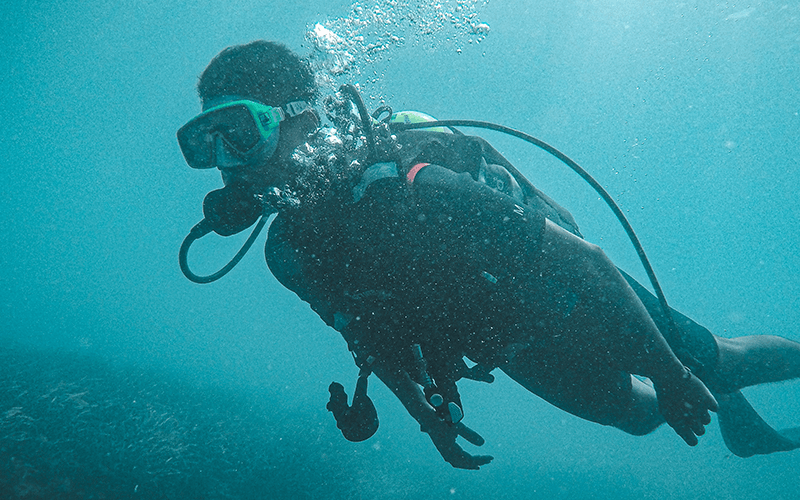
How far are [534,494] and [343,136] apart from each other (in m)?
21.3

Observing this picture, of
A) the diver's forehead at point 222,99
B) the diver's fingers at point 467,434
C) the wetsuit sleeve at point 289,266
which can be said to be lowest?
the diver's fingers at point 467,434

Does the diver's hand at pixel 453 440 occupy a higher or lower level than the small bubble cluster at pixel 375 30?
lower

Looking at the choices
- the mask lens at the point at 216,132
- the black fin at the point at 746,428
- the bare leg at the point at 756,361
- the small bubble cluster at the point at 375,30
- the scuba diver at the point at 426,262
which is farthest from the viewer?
the small bubble cluster at the point at 375,30

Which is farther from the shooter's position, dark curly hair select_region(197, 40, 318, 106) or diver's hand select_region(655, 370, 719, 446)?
dark curly hair select_region(197, 40, 318, 106)

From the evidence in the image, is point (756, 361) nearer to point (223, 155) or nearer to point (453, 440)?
point (453, 440)

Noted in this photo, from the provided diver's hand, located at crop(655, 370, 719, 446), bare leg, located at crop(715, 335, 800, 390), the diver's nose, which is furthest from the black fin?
the diver's nose

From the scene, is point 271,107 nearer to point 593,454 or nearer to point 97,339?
point 593,454

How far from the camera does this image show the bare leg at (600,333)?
1.67 meters

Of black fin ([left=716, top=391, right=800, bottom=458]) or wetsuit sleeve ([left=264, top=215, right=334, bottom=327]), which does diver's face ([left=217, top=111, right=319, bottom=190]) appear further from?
black fin ([left=716, top=391, right=800, bottom=458])

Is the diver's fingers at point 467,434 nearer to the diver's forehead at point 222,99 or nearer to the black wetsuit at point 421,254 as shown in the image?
the black wetsuit at point 421,254

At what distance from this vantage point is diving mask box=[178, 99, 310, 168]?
214 cm

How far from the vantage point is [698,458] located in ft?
85.6

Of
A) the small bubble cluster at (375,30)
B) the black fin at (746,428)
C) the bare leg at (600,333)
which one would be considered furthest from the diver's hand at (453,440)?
the small bubble cluster at (375,30)

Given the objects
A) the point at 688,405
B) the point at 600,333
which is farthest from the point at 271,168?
the point at 688,405
